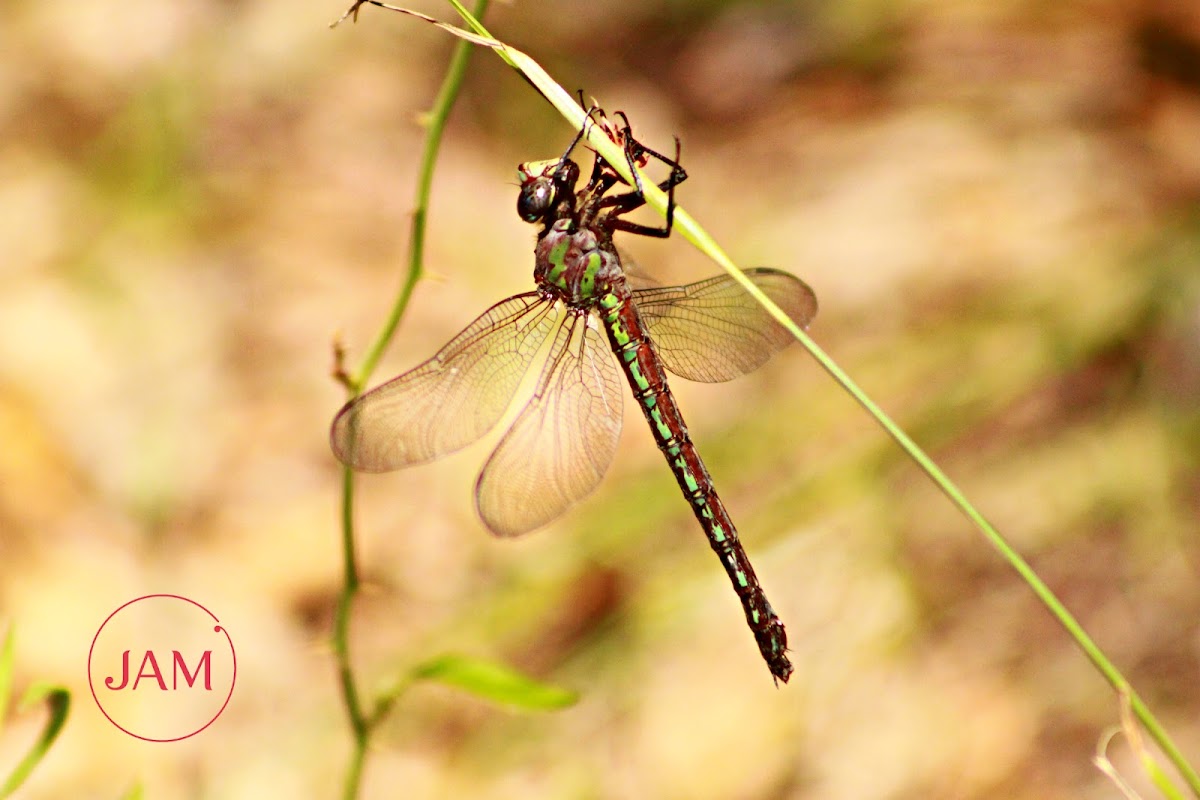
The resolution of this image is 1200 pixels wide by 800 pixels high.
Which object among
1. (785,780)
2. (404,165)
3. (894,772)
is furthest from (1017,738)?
(404,165)

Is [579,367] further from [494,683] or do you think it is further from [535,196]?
[494,683]

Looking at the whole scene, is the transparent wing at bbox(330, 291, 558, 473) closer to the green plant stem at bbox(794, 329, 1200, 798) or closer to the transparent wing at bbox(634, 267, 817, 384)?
the transparent wing at bbox(634, 267, 817, 384)

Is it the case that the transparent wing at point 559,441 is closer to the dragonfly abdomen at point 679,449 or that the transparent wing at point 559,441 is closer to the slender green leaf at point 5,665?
the dragonfly abdomen at point 679,449

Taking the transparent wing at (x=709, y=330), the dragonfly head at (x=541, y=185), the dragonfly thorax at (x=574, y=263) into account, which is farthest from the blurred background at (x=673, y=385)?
the dragonfly head at (x=541, y=185)

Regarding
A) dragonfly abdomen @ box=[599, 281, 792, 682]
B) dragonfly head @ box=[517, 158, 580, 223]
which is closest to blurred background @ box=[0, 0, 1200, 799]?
dragonfly abdomen @ box=[599, 281, 792, 682]

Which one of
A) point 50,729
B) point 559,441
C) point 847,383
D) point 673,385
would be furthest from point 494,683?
point 673,385

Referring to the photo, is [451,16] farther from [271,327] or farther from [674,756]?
[674,756]
